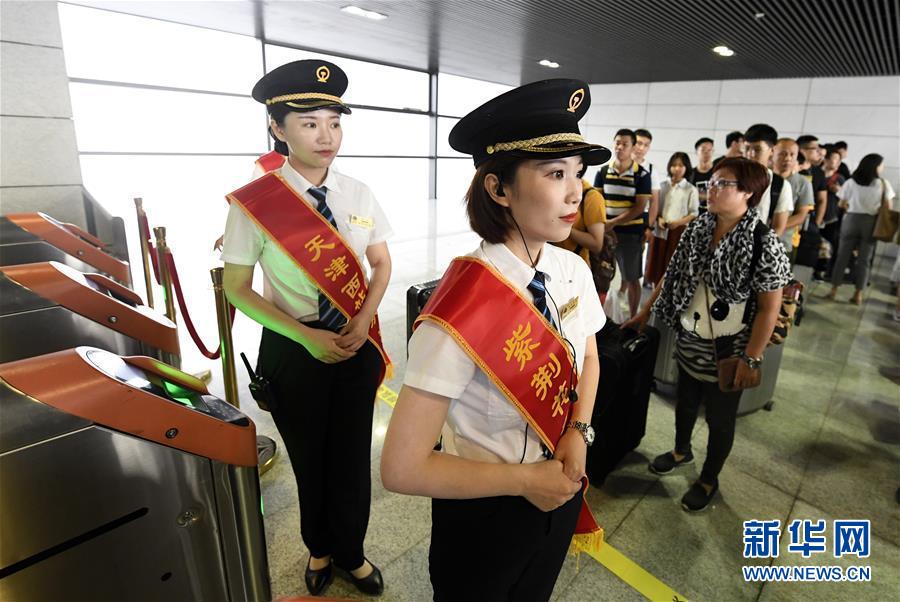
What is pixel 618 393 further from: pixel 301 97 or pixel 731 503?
pixel 301 97

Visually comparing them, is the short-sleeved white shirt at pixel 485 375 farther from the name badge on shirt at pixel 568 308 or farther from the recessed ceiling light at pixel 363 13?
the recessed ceiling light at pixel 363 13

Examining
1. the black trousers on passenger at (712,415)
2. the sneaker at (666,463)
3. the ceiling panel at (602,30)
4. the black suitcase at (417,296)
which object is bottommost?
the sneaker at (666,463)

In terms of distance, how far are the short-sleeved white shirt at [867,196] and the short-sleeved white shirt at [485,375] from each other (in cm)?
→ 591

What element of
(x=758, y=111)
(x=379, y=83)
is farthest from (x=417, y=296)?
(x=758, y=111)

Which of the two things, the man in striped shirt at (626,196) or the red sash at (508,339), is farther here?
the man in striped shirt at (626,196)

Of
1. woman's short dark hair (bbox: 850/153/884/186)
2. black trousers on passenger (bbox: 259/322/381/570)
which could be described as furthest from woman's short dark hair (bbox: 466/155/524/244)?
woman's short dark hair (bbox: 850/153/884/186)

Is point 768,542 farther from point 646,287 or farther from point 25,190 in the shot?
point 25,190

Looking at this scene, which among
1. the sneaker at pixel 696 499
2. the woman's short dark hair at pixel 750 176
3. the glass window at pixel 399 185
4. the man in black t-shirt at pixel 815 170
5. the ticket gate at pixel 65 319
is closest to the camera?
the ticket gate at pixel 65 319

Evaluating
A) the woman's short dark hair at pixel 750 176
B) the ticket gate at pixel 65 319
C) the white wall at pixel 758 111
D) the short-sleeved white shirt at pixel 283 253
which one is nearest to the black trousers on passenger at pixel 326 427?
the short-sleeved white shirt at pixel 283 253

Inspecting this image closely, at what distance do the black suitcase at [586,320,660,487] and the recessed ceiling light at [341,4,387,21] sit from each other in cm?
557

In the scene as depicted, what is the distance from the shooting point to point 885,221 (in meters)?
5.04

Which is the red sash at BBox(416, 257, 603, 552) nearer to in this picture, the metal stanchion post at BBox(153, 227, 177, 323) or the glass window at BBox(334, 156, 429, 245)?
the metal stanchion post at BBox(153, 227, 177, 323)

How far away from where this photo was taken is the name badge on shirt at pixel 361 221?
1.67 meters

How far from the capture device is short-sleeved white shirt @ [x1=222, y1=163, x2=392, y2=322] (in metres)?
1.51
